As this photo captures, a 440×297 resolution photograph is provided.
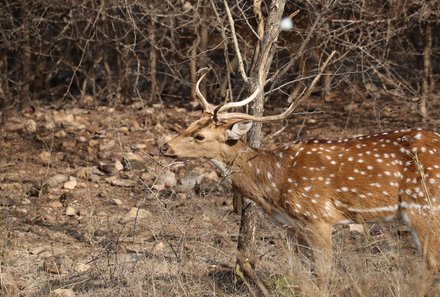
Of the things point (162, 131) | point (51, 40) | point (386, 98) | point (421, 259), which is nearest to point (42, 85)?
point (51, 40)

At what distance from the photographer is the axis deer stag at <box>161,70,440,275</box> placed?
641 centimetres

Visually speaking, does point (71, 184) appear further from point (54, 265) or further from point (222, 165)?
point (222, 165)

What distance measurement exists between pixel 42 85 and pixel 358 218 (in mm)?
8095

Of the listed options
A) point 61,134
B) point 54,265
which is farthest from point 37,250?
point 61,134

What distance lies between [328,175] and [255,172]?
605mm

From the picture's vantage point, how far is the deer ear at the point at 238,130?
674 centimetres

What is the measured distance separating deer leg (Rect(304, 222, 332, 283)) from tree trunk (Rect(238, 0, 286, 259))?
1.63 ft

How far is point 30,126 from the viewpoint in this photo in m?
11.6

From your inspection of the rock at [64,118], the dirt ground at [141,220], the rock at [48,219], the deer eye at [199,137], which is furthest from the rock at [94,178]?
the deer eye at [199,137]

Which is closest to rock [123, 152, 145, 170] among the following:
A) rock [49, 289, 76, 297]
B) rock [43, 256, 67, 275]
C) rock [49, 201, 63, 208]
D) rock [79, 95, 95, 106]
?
rock [49, 201, 63, 208]

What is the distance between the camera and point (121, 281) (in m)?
6.56

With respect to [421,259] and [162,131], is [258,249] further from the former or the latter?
[162,131]

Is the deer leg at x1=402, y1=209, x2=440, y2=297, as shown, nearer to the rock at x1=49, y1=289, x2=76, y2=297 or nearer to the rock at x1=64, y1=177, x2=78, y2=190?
the rock at x1=49, y1=289, x2=76, y2=297

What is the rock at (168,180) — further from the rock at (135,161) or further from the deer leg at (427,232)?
the deer leg at (427,232)
